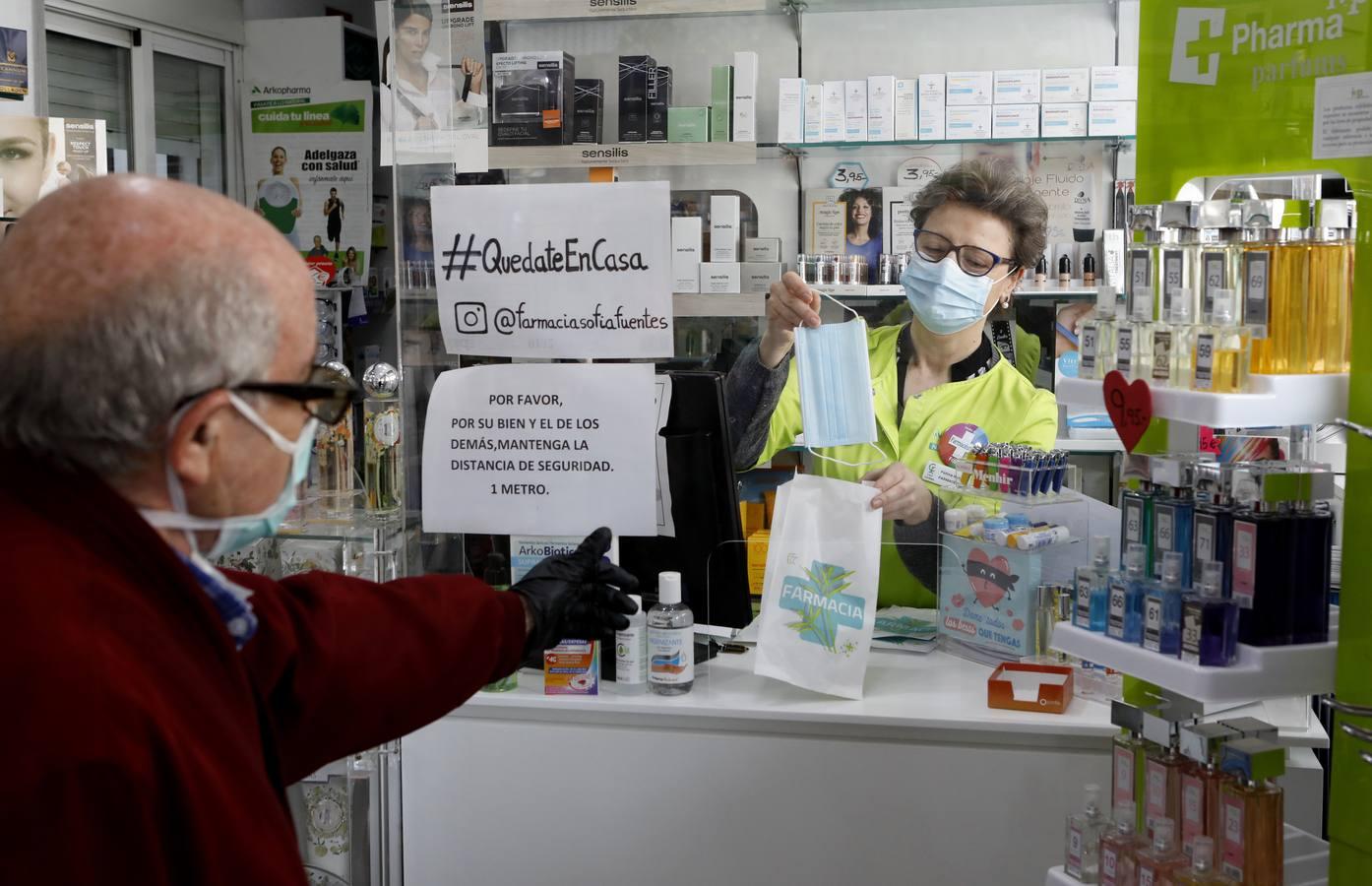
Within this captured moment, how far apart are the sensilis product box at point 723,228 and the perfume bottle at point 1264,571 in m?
3.00

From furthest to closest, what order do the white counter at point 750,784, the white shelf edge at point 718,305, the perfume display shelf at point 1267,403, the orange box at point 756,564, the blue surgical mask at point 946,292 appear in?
the white shelf edge at point 718,305, the blue surgical mask at point 946,292, the orange box at point 756,564, the white counter at point 750,784, the perfume display shelf at point 1267,403

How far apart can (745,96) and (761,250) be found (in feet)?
1.81

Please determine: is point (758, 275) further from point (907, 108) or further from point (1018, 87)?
point (1018, 87)

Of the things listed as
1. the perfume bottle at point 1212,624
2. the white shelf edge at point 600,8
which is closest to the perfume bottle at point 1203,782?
the perfume bottle at point 1212,624

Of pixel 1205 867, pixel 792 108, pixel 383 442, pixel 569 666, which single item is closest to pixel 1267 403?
pixel 1205 867

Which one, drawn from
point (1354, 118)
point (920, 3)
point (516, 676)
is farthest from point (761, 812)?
point (920, 3)

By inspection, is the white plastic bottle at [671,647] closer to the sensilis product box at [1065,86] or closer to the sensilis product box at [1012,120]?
the sensilis product box at [1012,120]

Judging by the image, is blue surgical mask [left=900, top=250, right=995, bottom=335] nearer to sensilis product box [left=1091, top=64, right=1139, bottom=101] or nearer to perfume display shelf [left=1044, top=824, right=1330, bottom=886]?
sensilis product box [left=1091, top=64, right=1139, bottom=101]

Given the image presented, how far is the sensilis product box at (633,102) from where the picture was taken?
177 inches

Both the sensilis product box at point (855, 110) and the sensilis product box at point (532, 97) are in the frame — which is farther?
the sensilis product box at point (855, 110)

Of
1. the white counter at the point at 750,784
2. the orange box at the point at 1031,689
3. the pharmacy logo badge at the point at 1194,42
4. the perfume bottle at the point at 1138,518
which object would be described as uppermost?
the pharmacy logo badge at the point at 1194,42

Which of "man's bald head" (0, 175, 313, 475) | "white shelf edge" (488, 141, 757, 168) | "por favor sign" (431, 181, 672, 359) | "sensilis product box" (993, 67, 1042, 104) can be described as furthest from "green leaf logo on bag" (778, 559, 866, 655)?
"sensilis product box" (993, 67, 1042, 104)

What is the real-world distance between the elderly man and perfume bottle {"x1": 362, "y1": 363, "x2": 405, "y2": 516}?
4.07ft

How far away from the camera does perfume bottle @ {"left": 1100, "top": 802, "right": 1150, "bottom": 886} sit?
5.73ft
